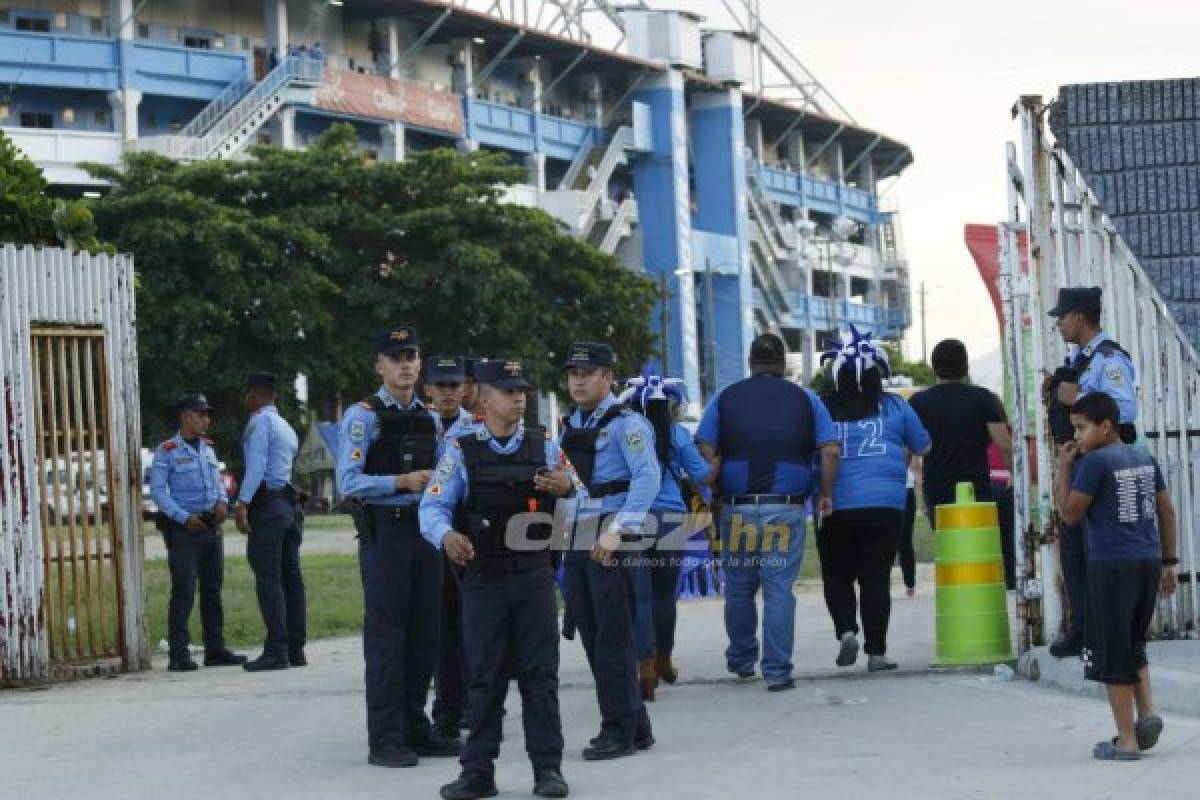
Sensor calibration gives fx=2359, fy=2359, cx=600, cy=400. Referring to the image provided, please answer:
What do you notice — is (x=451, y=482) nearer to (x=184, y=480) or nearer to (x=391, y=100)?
(x=184, y=480)

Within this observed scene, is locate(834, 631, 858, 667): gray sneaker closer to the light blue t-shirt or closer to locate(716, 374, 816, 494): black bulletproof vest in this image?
the light blue t-shirt

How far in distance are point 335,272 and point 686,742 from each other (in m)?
42.8

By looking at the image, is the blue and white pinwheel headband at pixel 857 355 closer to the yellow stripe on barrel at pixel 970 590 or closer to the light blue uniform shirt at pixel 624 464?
the yellow stripe on barrel at pixel 970 590

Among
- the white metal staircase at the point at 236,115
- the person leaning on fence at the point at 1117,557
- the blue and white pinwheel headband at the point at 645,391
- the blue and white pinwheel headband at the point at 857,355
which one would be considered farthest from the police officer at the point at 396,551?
the white metal staircase at the point at 236,115

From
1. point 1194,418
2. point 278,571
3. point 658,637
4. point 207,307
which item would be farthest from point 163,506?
→ point 207,307

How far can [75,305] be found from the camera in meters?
14.7

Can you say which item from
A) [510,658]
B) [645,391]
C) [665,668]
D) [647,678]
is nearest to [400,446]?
[510,658]

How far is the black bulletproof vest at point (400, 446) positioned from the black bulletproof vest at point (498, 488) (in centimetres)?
116

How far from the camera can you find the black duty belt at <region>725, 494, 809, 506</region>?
1260cm

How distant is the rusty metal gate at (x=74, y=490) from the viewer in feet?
47.4

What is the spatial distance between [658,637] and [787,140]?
314 feet

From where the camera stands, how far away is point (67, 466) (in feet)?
47.4

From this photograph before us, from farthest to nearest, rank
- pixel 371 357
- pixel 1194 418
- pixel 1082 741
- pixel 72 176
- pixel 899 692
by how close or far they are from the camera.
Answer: pixel 72 176, pixel 371 357, pixel 1194 418, pixel 899 692, pixel 1082 741

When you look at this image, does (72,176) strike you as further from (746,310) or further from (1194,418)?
(1194,418)
